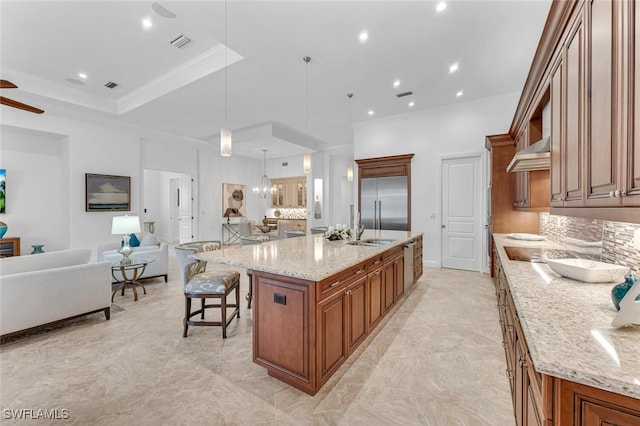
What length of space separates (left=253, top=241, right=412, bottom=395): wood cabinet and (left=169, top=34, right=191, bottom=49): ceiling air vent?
10.9ft

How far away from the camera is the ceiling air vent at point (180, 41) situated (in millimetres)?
3495

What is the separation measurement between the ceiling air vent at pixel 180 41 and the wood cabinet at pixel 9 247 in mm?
4966

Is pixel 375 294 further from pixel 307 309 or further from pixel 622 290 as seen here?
pixel 622 290

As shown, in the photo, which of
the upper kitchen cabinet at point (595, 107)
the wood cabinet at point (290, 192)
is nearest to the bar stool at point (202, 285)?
the upper kitchen cabinet at point (595, 107)

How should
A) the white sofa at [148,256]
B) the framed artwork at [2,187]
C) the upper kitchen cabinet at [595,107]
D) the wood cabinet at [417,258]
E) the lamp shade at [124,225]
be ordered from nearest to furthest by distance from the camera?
the upper kitchen cabinet at [595,107]
the lamp shade at [124,225]
the wood cabinet at [417,258]
the white sofa at [148,256]
the framed artwork at [2,187]

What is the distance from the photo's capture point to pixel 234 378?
7.09 feet

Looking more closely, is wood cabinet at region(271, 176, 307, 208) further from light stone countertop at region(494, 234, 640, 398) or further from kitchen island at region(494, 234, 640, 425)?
kitchen island at region(494, 234, 640, 425)

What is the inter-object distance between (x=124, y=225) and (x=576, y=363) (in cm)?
481

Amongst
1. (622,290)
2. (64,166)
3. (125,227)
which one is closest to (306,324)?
(622,290)

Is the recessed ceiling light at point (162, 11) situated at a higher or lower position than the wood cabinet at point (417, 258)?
higher

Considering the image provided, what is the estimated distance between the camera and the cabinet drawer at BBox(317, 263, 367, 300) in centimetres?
191

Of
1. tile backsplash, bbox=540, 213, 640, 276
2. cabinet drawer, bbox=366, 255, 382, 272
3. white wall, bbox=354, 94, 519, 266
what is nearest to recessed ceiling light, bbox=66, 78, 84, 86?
white wall, bbox=354, 94, 519, 266

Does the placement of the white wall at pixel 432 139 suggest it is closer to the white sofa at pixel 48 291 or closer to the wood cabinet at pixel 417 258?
the wood cabinet at pixel 417 258

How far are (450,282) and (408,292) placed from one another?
114 cm
